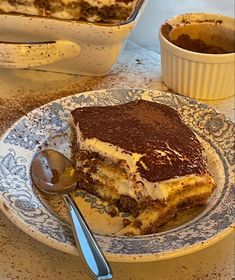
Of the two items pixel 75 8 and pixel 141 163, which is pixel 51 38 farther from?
pixel 141 163

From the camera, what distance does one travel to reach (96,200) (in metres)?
0.88

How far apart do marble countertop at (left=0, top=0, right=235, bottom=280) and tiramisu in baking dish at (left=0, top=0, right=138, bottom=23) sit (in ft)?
0.47

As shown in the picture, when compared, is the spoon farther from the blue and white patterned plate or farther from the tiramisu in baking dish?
the tiramisu in baking dish

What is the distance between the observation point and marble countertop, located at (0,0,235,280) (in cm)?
78

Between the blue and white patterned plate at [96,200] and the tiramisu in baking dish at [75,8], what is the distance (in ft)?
0.53

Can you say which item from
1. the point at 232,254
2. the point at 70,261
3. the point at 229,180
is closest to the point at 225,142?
the point at 229,180

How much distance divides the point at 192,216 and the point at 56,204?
19 cm

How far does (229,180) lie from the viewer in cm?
89

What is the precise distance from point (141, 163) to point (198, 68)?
1.21 feet

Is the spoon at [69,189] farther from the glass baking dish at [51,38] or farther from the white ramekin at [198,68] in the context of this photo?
Answer: the white ramekin at [198,68]

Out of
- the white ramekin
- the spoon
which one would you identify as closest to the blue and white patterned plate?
the spoon

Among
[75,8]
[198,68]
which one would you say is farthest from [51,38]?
[198,68]

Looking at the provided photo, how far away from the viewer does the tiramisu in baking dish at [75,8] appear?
109cm

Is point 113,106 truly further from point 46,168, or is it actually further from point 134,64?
point 134,64
